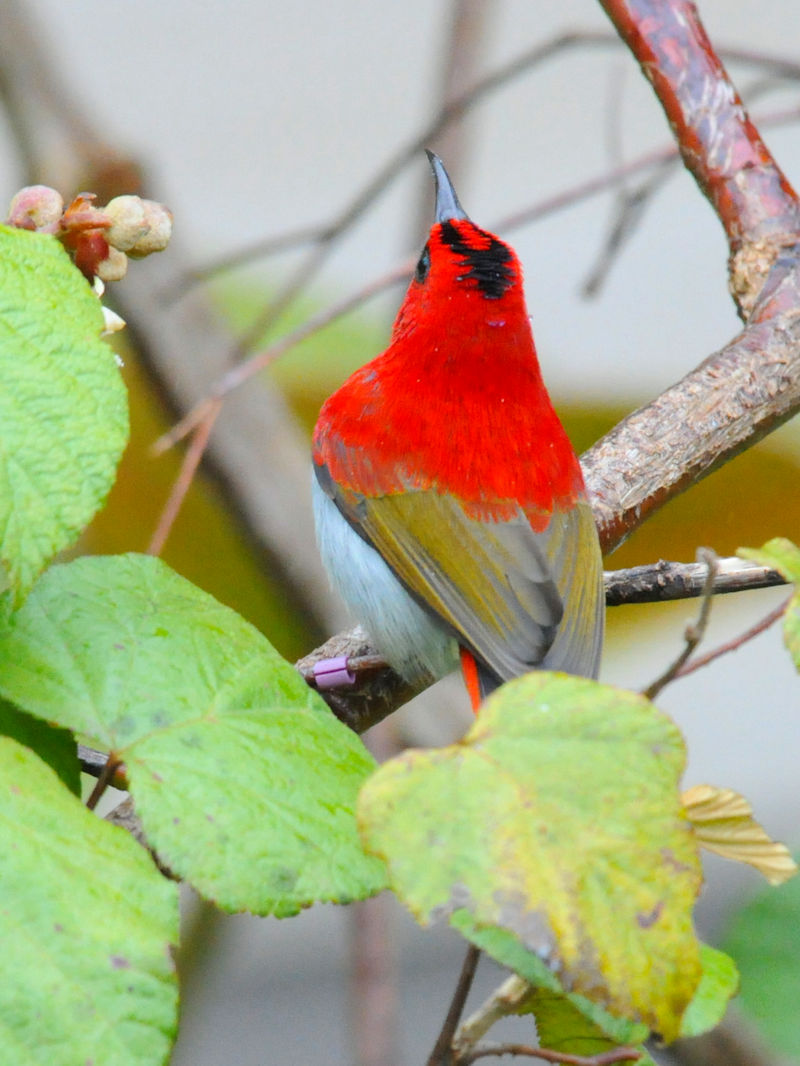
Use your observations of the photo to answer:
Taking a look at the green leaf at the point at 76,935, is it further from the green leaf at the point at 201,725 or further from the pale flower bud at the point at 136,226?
the pale flower bud at the point at 136,226

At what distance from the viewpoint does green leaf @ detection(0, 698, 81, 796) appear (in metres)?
0.97

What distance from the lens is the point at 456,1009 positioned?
2.85 ft

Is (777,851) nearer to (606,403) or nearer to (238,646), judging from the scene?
(238,646)

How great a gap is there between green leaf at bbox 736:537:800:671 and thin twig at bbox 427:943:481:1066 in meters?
0.31

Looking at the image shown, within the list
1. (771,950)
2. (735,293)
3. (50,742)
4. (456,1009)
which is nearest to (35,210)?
(50,742)

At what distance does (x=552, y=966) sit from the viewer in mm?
734

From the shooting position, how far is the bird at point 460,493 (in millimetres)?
1938

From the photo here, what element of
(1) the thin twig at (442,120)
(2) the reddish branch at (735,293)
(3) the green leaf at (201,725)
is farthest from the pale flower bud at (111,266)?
(1) the thin twig at (442,120)

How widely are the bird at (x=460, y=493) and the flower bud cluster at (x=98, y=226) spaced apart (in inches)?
40.7

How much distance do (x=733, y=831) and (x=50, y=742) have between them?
54 centimetres

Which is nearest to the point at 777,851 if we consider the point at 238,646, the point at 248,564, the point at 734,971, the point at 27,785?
the point at 734,971

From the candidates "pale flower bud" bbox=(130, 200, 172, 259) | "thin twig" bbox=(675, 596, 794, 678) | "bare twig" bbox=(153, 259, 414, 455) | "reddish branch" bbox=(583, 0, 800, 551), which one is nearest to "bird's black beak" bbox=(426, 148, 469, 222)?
"bare twig" bbox=(153, 259, 414, 455)

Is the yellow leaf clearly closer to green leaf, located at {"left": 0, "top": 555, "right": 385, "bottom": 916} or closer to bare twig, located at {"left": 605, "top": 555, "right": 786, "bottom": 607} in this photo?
green leaf, located at {"left": 0, "top": 555, "right": 385, "bottom": 916}

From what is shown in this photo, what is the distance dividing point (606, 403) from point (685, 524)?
440mm
